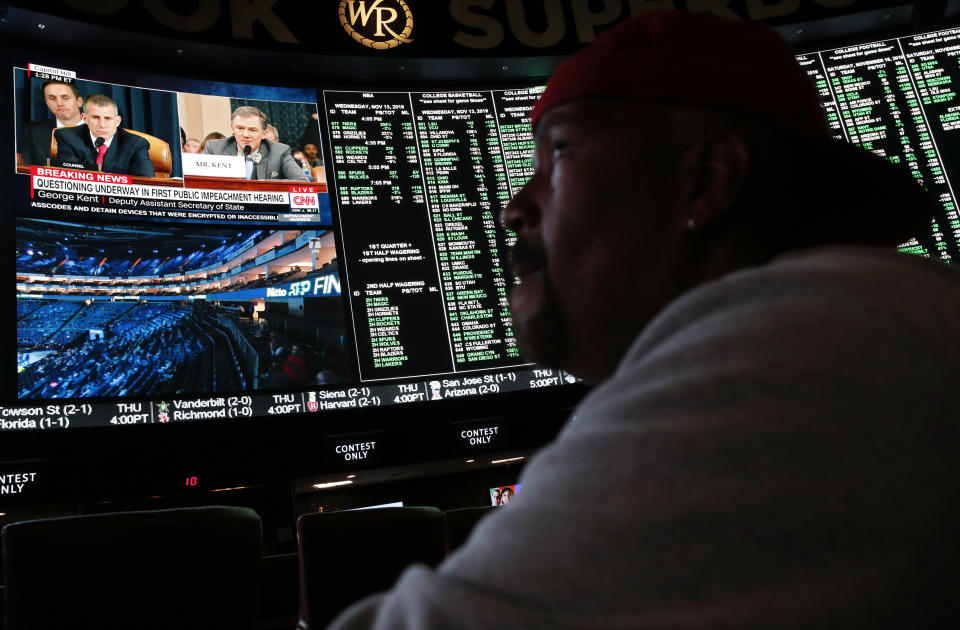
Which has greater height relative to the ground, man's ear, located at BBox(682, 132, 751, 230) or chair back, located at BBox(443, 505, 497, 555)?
man's ear, located at BBox(682, 132, 751, 230)

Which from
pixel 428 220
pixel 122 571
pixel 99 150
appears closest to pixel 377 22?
pixel 428 220

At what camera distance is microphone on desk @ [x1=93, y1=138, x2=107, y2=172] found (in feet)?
12.8

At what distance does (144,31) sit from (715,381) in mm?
4581

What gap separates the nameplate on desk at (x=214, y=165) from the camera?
4121mm

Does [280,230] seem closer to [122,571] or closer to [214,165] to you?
[214,165]

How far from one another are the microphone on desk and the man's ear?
3.92 m

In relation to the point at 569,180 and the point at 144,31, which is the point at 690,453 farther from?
the point at 144,31

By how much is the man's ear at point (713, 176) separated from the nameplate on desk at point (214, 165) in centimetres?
388

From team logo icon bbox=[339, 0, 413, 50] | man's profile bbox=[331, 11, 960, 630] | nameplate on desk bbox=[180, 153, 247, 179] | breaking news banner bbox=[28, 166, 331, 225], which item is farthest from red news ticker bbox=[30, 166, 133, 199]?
man's profile bbox=[331, 11, 960, 630]

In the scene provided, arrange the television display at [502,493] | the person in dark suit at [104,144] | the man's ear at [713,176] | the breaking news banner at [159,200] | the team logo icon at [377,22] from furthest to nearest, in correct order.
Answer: the television display at [502,493], the team logo icon at [377,22], the person in dark suit at [104,144], the breaking news banner at [159,200], the man's ear at [713,176]

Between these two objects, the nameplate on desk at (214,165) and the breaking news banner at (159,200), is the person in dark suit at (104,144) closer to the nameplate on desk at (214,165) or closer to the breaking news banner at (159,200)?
the breaking news banner at (159,200)

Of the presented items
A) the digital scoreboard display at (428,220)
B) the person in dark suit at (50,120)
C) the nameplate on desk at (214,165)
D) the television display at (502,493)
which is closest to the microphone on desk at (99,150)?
the person in dark suit at (50,120)

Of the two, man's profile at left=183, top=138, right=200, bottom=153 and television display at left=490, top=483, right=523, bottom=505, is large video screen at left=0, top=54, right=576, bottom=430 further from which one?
television display at left=490, top=483, right=523, bottom=505

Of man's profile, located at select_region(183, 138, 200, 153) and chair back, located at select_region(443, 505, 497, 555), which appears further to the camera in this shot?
man's profile, located at select_region(183, 138, 200, 153)
